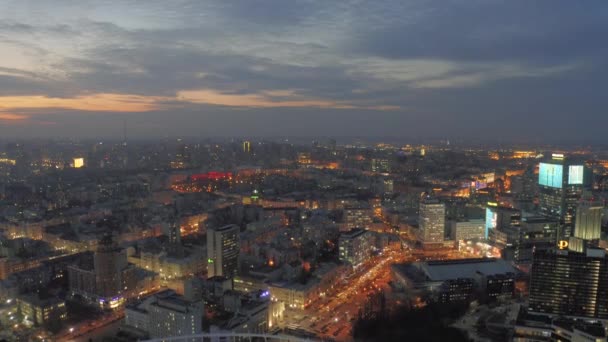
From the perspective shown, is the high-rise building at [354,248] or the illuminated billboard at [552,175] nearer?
the high-rise building at [354,248]

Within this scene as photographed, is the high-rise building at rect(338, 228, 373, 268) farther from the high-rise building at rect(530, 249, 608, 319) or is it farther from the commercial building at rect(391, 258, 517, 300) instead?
the high-rise building at rect(530, 249, 608, 319)

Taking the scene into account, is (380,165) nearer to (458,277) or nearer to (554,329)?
(458,277)

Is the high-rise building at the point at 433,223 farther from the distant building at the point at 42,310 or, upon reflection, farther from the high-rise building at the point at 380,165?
the high-rise building at the point at 380,165

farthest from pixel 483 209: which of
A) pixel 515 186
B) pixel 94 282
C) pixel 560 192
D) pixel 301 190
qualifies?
pixel 94 282

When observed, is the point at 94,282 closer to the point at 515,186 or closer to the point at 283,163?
the point at 515,186

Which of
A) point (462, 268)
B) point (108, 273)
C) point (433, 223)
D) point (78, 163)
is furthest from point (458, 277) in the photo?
point (78, 163)

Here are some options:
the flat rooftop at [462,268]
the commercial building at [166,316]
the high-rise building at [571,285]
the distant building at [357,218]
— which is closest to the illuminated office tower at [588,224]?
the flat rooftop at [462,268]

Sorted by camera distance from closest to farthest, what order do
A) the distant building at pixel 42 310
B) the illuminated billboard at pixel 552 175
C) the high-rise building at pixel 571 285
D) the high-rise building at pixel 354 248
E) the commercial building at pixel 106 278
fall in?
1. the distant building at pixel 42 310
2. the high-rise building at pixel 571 285
3. the commercial building at pixel 106 278
4. the high-rise building at pixel 354 248
5. the illuminated billboard at pixel 552 175
